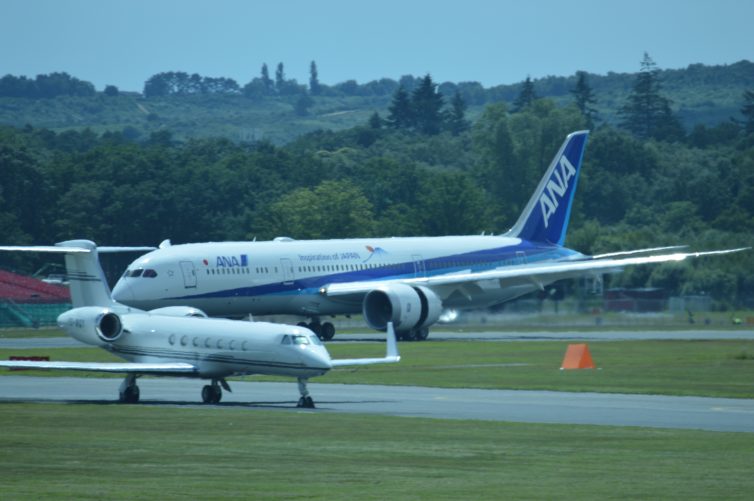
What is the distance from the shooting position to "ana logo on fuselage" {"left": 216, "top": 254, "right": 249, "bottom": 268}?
2719 inches

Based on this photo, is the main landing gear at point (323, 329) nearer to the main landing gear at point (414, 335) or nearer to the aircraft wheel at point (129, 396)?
the main landing gear at point (414, 335)

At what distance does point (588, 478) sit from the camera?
2752 centimetres

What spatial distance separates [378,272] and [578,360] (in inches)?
848

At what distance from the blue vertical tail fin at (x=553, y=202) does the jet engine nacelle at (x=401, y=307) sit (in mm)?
9687

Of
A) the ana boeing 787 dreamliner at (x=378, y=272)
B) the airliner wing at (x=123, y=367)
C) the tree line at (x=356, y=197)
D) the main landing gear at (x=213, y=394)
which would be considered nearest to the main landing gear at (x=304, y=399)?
the main landing gear at (x=213, y=394)

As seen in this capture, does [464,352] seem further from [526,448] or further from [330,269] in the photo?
[526,448]

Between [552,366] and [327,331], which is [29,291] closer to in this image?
[327,331]

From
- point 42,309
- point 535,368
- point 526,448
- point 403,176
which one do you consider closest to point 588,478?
point 526,448

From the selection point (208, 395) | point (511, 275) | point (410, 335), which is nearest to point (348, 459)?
point (208, 395)

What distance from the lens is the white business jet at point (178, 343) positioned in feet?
133

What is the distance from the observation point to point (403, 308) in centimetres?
7062

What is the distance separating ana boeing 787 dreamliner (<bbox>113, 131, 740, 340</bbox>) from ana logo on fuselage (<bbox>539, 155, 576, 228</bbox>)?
49 mm

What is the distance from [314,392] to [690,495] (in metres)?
22.1

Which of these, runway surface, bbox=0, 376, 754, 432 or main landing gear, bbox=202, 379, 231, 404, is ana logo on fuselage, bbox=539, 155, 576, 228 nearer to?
runway surface, bbox=0, 376, 754, 432
